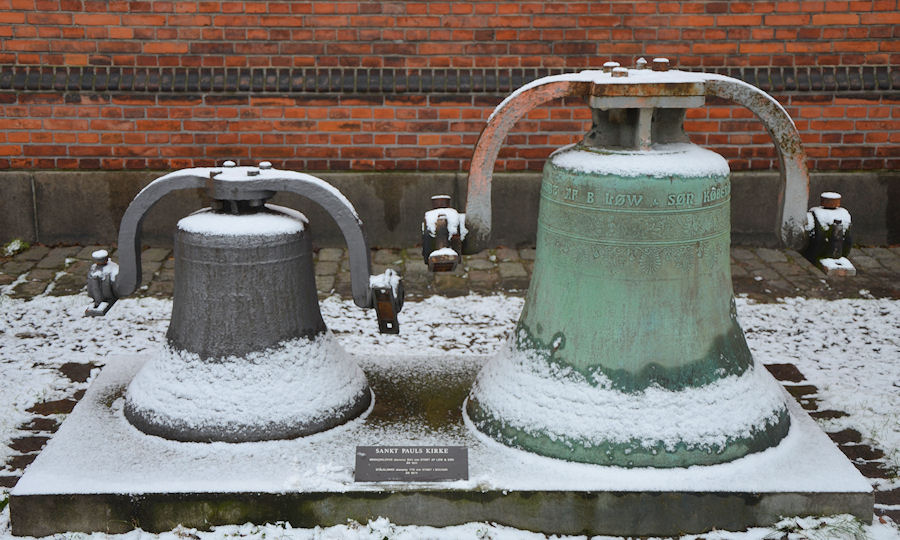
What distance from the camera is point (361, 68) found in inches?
268

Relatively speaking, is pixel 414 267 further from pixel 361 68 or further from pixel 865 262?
pixel 865 262

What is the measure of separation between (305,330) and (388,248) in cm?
343

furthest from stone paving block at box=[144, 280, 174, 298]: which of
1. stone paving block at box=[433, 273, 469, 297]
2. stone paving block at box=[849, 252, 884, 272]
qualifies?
stone paving block at box=[849, 252, 884, 272]

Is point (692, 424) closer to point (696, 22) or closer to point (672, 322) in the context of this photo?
point (672, 322)

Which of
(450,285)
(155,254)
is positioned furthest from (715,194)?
(155,254)

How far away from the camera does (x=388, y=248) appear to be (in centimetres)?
714

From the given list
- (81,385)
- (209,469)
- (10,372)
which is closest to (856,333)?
(209,469)

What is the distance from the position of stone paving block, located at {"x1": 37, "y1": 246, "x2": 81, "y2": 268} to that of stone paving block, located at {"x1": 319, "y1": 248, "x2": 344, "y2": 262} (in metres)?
1.72

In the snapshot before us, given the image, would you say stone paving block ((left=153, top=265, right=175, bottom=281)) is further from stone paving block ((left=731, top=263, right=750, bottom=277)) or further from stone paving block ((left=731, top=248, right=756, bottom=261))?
stone paving block ((left=731, top=248, right=756, bottom=261))

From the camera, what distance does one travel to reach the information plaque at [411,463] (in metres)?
3.36

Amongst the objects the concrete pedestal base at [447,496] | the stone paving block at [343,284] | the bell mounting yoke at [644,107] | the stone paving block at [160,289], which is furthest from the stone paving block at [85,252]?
the bell mounting yoke at [644,107]

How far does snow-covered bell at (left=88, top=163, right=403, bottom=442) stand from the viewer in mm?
3564

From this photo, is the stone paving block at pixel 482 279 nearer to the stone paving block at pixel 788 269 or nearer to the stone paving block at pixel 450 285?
the stone paving block at pixel 450 285

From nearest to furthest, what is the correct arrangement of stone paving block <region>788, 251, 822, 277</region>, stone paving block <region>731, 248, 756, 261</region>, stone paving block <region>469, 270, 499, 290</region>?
stone paving block <region>469, 270, 499, 290</region> → stone paving block <region>788, 251, 822, 277</region> → stone paving block <region>731, 248, 756, 261</region>
